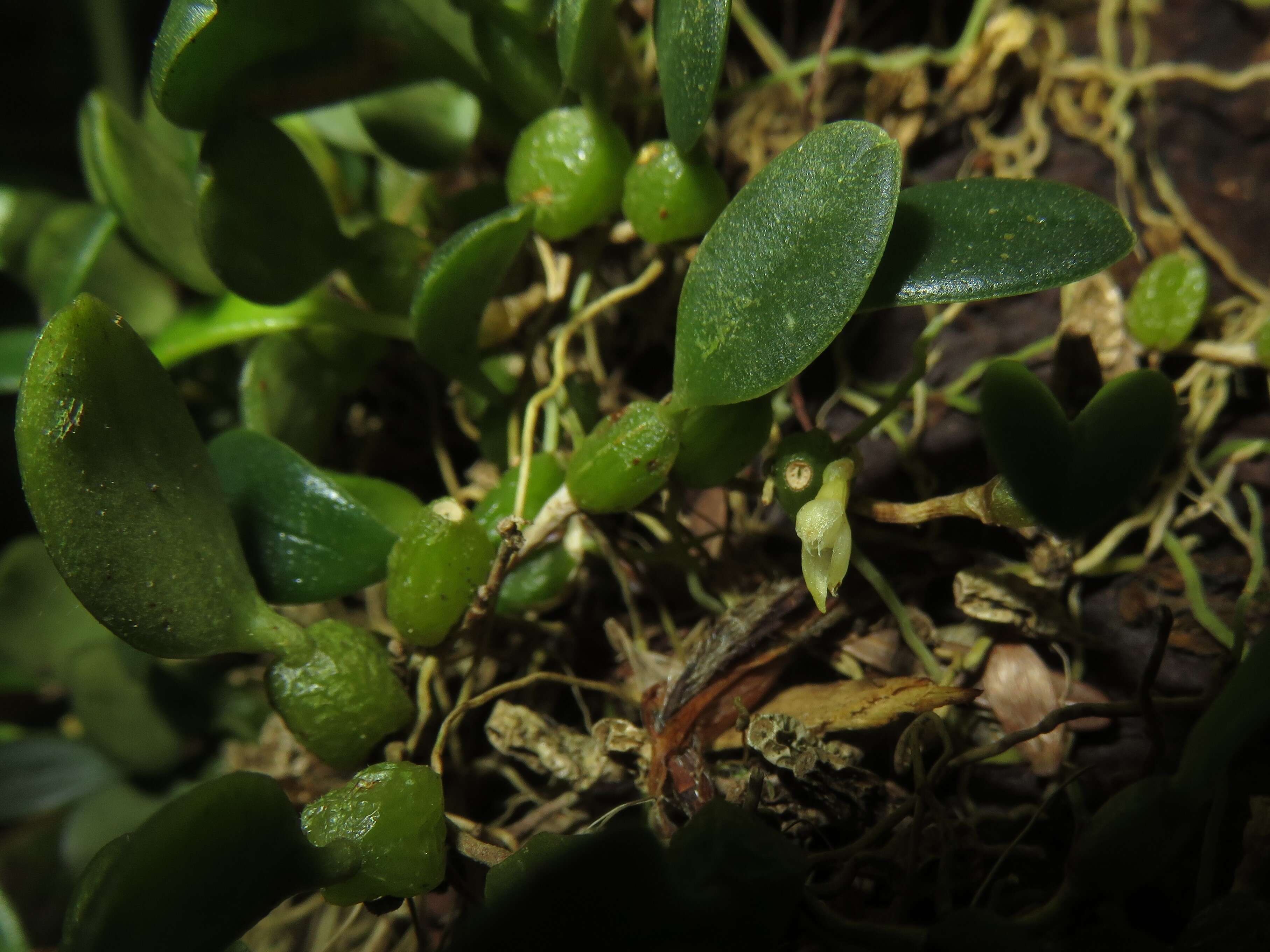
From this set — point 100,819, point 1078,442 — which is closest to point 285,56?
point 1078,442

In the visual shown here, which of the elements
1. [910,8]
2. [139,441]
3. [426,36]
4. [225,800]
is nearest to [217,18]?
[426,36]

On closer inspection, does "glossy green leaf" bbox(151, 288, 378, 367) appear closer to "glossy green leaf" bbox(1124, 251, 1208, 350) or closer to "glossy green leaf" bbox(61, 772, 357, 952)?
"glossy green leaf" bbox(61, 772, 357, 952)

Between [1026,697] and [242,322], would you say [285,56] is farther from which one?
[1026,697]

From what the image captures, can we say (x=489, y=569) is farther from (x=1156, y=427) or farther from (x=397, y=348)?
(x=1156, y=427)

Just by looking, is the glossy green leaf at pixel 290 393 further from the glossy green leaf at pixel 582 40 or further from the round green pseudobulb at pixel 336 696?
the glossy green leaf at pixel 582 40

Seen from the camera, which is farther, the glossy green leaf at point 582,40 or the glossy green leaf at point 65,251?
the glossy green leaf at point 65,251

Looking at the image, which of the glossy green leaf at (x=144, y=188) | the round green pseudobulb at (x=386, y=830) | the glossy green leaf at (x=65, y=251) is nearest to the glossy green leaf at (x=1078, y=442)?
the round green pseudobulb at (x=386, y=830)
